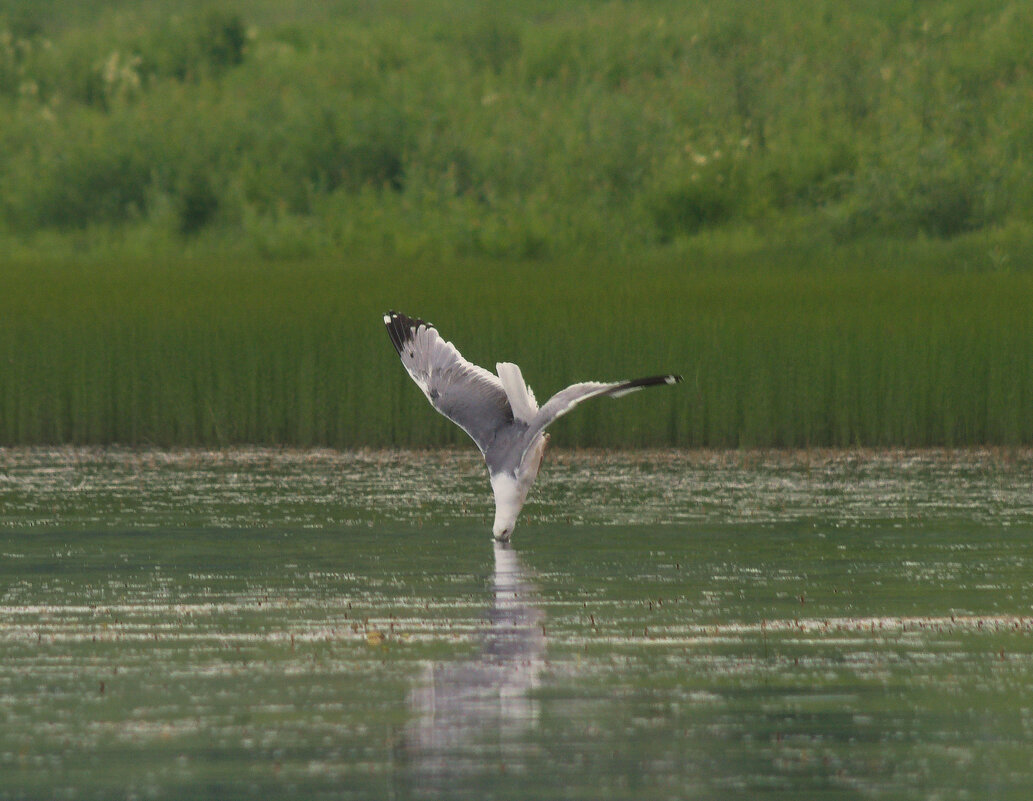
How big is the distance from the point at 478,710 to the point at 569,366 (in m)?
13.0

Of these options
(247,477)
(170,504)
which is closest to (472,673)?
(170,504)

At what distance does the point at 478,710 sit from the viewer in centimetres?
873

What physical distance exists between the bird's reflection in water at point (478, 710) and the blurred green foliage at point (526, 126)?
3343cm

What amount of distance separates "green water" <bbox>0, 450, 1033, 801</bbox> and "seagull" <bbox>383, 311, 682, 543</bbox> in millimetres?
423

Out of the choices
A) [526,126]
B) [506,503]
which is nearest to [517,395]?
[506,503]

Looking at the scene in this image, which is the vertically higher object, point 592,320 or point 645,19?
point 645,19

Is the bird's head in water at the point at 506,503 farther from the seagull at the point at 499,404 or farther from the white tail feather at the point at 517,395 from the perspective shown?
the white tail feather at the point at 517,395

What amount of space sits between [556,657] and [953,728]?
199 centimetres

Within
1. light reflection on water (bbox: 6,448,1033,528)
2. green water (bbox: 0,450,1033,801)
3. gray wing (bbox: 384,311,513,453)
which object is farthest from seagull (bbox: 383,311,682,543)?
light reflection on water (bbox: 6,448,1033,528)

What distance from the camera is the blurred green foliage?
149ft

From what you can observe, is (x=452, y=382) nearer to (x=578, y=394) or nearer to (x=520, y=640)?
(x=578, y=394)

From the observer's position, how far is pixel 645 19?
55594 mm

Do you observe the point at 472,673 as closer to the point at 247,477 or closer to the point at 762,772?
the point at 762,772

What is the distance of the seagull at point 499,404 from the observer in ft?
44.5
